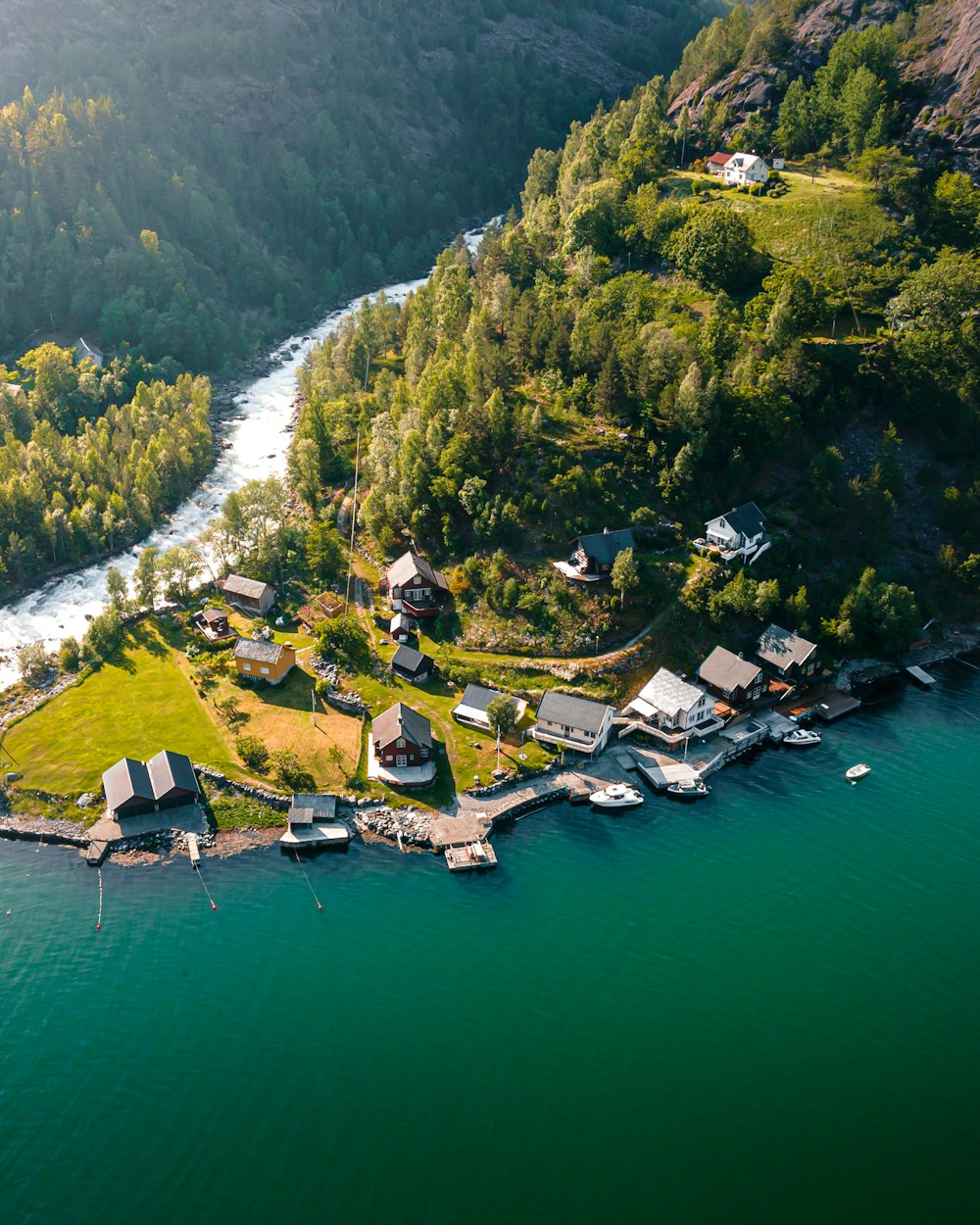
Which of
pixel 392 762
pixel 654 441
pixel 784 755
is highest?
pixel 654 441

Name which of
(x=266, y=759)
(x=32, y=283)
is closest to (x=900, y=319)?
(x=266, y=759)

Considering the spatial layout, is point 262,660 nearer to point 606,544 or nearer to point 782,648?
point 606,544

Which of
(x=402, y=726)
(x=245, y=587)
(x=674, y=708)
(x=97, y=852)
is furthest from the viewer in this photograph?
(x=245, y=587)

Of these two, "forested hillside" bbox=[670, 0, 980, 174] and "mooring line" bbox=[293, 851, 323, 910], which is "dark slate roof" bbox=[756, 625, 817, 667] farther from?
"forested hillside" bbox=[670, 0, 980, 174]

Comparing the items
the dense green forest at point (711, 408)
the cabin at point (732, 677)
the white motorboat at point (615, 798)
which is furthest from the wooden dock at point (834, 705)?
the white motorboat at point (615, 798)

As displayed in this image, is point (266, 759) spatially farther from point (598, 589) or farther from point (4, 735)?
point (598, 589)

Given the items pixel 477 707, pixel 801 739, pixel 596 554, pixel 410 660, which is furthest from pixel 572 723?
pixel 801 739

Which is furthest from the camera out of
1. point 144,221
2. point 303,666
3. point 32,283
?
point 144,221
